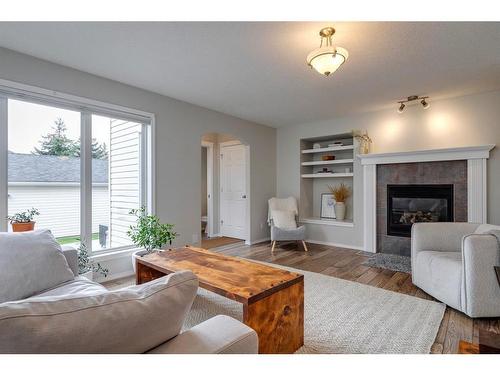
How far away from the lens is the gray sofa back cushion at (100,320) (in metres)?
0.57

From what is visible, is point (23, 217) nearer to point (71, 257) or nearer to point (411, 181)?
point (71, 257)

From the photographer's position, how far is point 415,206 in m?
4.10

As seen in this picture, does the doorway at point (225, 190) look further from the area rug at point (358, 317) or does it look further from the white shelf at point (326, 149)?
the area rug at point (358, 317)

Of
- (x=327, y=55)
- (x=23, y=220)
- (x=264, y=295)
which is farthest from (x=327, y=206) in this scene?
(x=23, y=220)

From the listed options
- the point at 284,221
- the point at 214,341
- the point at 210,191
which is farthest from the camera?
the point at 210,191

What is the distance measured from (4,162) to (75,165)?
588 millimetres

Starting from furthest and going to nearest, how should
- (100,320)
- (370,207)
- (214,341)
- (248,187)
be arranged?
(248,187) → (370,207) → (214,341) → (100,320)

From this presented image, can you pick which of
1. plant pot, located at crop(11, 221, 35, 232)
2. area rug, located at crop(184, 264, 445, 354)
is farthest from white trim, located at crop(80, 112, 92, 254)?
area rug, located at crop(184, 264, 445, 354)

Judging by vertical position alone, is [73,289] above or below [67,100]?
below

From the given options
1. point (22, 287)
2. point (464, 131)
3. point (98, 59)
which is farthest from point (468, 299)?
point (98, 59)

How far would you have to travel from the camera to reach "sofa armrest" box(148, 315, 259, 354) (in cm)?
79

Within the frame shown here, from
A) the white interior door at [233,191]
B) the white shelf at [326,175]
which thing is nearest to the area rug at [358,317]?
the white shelf at [326,175]

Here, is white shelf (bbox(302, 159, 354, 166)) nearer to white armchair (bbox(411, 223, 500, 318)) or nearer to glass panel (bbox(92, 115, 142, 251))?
white armchair (bbox(411, 223, 500, 318))
